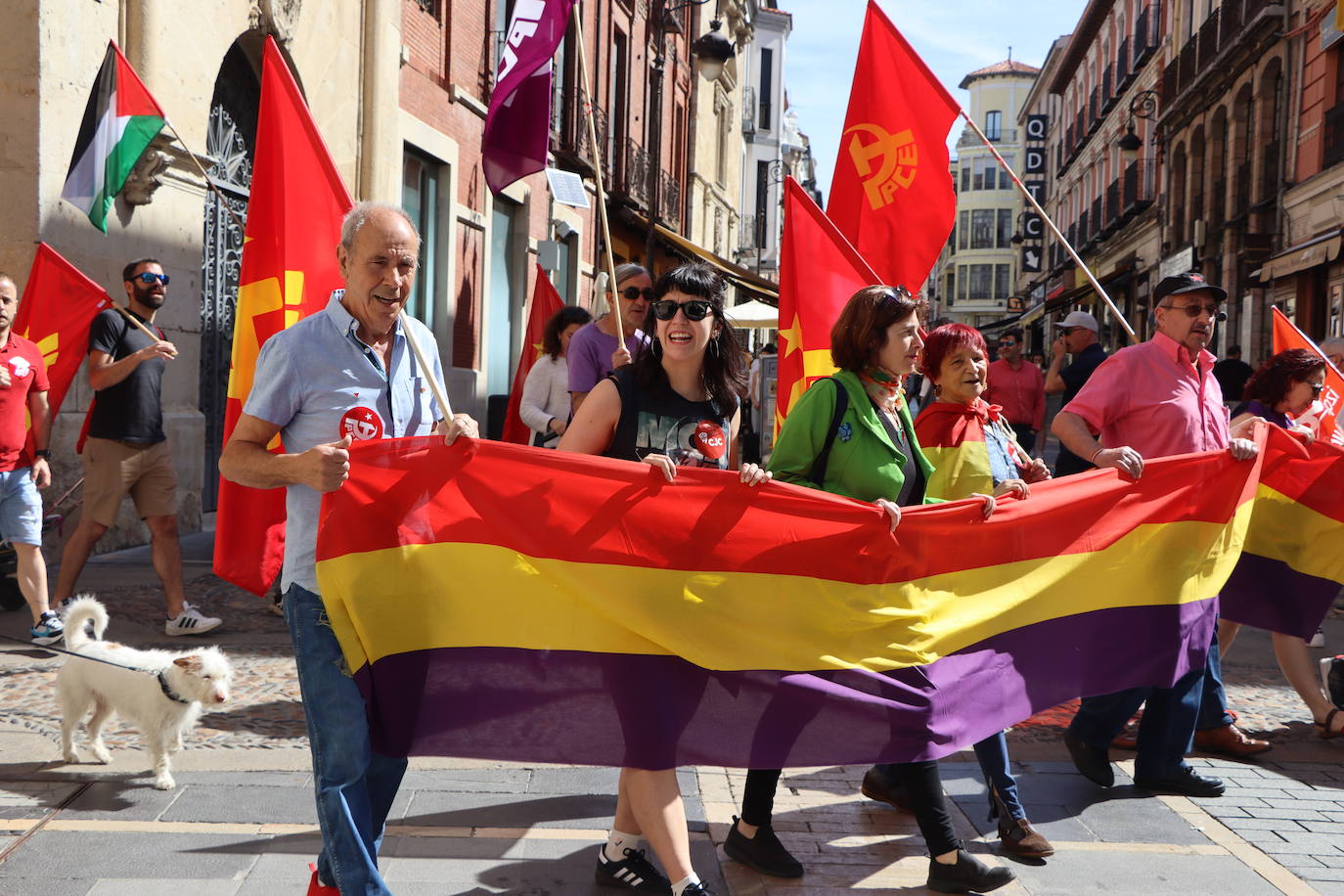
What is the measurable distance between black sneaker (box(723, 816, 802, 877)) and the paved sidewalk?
0.05 m

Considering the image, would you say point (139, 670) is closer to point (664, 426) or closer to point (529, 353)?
point (664, 426)

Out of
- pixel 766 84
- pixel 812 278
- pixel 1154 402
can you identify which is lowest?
pixel 1154 402

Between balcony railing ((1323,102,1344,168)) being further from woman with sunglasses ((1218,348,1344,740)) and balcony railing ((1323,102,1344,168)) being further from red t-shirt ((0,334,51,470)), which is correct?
red t-shirt ((0,334,51,470))

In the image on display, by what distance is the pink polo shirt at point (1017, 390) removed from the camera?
13.0m

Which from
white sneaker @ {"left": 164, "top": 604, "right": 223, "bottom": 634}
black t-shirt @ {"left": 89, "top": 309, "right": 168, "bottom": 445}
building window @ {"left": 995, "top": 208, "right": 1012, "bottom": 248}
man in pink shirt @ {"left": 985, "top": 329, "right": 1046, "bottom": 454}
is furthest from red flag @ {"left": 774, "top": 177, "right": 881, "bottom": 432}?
building window @ {"left": 995, "top": 208, "right": 1012, "bottom": 248}

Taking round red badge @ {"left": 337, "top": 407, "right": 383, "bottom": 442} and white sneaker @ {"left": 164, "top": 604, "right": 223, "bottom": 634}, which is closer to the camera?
round red badge @ {"left": 337, "top": 407, "right": 383, "bottom": 442}

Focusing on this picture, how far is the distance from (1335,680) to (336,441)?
472 cm

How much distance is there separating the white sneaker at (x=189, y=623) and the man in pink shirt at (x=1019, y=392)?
800 cm

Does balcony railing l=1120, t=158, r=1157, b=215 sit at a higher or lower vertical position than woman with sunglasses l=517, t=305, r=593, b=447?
higher

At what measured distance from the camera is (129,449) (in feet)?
23.8

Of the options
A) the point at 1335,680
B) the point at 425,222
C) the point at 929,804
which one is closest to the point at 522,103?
the point at 929,804

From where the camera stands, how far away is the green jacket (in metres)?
3.97

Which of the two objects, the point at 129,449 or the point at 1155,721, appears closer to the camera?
the point at 1155,721

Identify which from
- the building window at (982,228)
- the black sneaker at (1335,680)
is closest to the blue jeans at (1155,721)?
the black sneaker at (1335,680)
